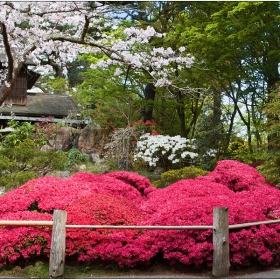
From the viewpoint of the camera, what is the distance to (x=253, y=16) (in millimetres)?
12602

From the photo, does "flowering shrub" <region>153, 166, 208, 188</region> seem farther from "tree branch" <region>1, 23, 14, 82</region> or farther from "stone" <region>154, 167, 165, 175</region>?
"tree branch" <region>1, 23, 14, 82</region>

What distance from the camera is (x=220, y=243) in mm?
4527

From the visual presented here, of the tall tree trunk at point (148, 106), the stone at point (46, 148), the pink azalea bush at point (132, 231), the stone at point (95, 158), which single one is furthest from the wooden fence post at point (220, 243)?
the stone at point (46, 148)

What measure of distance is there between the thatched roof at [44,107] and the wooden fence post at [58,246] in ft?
48.7

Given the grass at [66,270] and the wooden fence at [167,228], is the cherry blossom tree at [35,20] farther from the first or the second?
the grass at [66,270]

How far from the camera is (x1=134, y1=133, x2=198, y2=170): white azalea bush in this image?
1398cm

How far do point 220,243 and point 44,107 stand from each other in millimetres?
16999

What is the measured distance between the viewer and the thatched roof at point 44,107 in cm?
1912

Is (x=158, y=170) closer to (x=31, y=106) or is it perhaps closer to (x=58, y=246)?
(x=31, y=106)

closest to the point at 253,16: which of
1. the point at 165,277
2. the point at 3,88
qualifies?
the point at 3,88

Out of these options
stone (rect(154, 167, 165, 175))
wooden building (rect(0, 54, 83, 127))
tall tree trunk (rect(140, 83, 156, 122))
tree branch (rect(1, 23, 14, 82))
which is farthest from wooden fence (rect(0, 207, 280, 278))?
wooden building (rect(0, 54, 83, 127))

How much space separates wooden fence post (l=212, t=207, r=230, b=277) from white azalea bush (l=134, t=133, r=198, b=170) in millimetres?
9255

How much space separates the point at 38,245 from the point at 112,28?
15.1m

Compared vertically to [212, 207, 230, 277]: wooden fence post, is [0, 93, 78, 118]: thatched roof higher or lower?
higher
